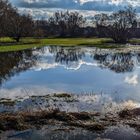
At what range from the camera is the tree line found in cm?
9812

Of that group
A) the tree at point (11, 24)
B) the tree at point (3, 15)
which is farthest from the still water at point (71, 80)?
the tree at point (11, 24)

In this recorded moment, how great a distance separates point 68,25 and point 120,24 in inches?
1819

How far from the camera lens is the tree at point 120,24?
373 feet

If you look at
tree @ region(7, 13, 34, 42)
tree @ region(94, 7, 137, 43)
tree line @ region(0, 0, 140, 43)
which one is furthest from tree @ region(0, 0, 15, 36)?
tree @ region(94, 7, 137, 43)

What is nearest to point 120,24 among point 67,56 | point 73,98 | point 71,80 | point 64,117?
point 67,56

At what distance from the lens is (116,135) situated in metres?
17.6

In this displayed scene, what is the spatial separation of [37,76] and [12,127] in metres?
23.0

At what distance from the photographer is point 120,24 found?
11775cm

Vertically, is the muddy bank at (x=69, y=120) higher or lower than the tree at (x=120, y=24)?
higher

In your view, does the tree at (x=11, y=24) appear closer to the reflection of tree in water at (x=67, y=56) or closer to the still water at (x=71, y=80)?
the reflection of tree in water at (x=67, y=56)

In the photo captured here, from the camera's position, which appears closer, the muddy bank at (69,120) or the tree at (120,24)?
the muddy bank at (69,120)

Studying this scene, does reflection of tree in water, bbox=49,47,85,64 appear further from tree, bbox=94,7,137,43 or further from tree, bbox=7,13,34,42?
tree, bbox=94,7,137,43

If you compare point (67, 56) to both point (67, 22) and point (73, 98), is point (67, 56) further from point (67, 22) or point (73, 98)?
point (67, 22)

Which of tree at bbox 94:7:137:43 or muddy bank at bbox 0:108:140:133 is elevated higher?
muddy bank at bbox 0:108:140:133
